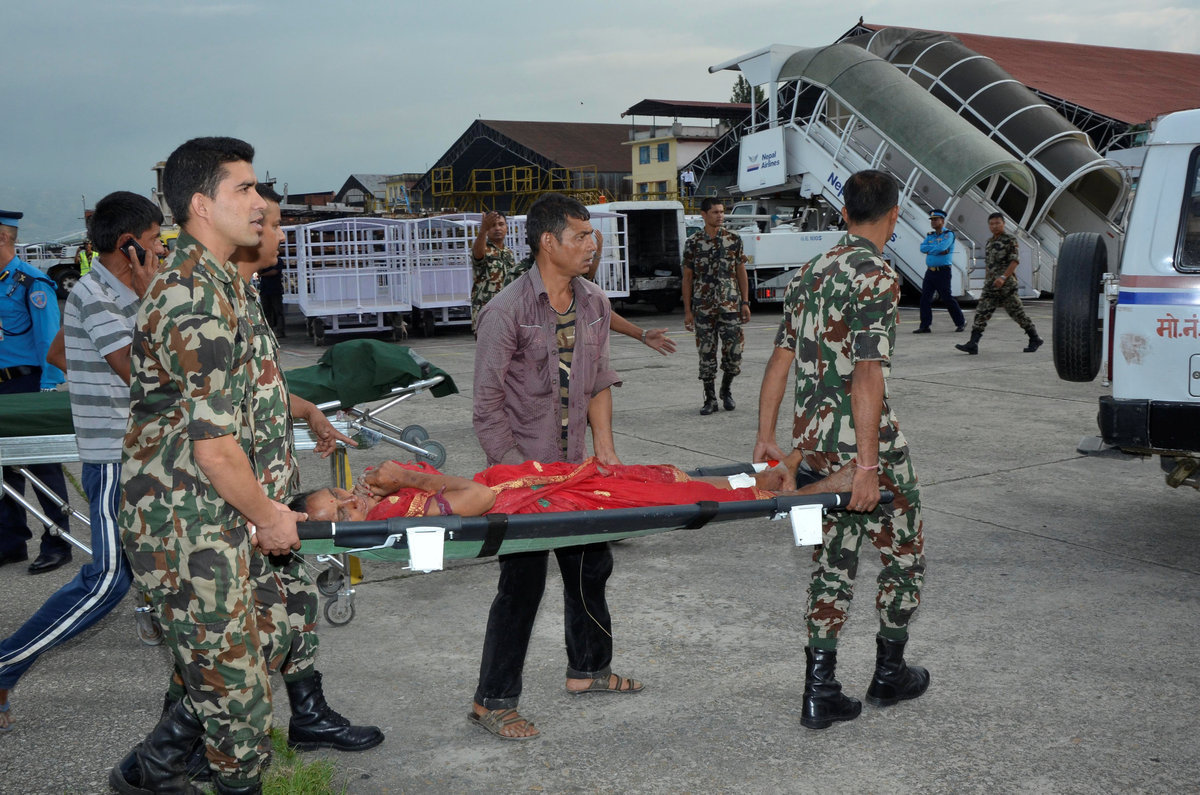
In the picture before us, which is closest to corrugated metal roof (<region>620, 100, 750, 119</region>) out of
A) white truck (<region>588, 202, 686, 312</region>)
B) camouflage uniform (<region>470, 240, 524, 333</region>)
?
white truck (<region>588, 202, 686, 312</region>)

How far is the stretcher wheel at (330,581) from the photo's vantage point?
455cm

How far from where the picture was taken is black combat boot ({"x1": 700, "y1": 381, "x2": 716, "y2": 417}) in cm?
1001

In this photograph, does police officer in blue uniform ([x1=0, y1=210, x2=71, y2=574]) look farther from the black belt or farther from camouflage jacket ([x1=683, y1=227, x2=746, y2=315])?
camouflage jacket ([x1=683, y1=227, x2=746, y2=315])

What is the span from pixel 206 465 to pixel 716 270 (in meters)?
7.84

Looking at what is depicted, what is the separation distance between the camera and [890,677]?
12.5 ft

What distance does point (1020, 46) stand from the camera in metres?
35.3

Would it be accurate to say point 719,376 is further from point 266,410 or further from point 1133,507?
point 266,410

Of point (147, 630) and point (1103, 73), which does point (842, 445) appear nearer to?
point (147, 630)

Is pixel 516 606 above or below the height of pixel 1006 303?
below

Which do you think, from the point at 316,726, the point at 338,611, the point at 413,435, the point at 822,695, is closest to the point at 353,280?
the point at 413,435

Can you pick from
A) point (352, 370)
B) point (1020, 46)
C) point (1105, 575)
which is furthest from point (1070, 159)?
point (352, 370)

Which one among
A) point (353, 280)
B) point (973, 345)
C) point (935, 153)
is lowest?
point (973, 345)

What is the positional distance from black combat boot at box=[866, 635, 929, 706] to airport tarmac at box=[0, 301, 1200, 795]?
0.05m

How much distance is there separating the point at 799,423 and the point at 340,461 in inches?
87.5
